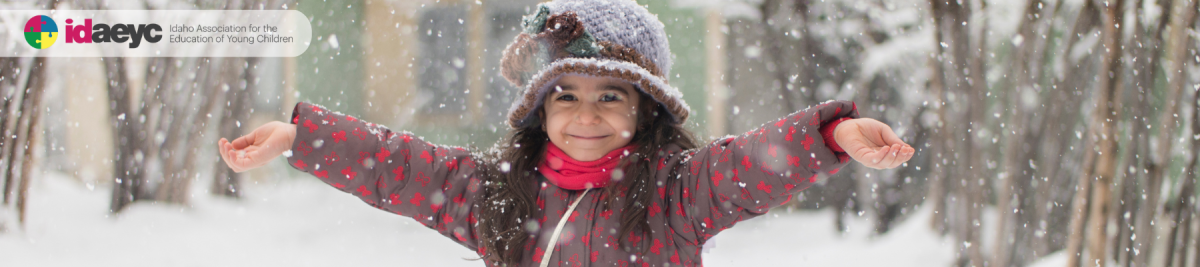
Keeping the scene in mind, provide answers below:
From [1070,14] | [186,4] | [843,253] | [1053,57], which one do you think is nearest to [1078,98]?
[1070,14]

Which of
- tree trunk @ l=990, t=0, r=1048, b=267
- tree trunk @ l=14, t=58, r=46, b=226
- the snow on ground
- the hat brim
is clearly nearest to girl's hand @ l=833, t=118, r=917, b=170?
the hat brim

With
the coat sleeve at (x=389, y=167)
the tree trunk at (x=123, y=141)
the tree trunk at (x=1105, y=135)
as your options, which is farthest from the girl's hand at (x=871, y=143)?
the tree trunk at (x=123, y=141)

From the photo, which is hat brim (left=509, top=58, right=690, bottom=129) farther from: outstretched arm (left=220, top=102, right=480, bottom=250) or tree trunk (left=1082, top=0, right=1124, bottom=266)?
tree trunk (left=1082, top=0, right=1124, bottom=266)

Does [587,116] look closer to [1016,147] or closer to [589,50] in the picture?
[589,50]

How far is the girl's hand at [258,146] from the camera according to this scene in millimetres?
1231

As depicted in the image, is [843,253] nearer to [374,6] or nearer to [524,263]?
[524,263]

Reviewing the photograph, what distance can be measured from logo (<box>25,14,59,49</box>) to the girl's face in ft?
7.76

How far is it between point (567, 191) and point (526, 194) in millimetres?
97

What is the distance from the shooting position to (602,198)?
149 cm

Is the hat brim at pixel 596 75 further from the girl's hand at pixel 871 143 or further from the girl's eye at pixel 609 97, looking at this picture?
the girl's hand at pixel 871 143

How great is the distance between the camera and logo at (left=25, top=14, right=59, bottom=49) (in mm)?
2613

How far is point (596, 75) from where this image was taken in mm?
1426

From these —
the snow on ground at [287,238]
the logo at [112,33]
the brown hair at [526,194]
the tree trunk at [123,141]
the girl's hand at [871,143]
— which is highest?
the girl's hand at [871,143]

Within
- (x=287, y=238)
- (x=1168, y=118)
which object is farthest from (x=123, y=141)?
(x=1168, y=118)
